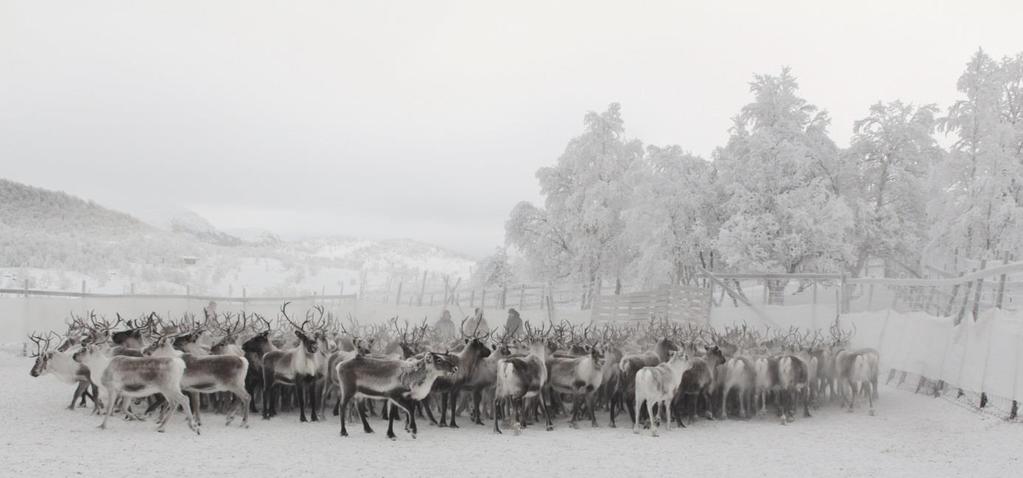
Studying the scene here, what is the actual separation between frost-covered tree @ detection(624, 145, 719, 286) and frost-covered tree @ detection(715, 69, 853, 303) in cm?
103

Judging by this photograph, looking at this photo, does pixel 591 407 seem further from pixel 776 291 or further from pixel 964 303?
pixel 776 291

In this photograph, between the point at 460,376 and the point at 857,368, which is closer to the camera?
the point at 460,376

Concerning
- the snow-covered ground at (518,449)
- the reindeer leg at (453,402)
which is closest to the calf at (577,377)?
the snow-covered ground at (518,449)

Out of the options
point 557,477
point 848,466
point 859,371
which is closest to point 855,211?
Result: point 859,371

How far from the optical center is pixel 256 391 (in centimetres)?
1135

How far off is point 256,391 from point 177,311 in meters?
16.0

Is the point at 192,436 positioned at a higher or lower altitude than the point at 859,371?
lower

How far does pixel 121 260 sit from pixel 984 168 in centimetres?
4987

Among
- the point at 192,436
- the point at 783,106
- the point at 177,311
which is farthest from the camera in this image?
the point at 783,106

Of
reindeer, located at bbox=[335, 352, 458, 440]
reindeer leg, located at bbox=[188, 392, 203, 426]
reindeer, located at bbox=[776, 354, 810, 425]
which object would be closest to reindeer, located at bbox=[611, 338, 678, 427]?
reindeer, located at bbox=[776, 354, 810, 425]

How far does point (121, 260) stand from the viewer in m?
51.1

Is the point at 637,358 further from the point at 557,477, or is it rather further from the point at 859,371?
the point at 557,477

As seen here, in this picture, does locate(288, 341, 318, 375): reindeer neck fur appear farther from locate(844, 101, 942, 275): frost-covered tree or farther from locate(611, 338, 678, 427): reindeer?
locate(844, 101, 942, 275): frost-covered tree

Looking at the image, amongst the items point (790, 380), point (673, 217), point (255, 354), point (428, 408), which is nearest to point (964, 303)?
point (790, 380)
